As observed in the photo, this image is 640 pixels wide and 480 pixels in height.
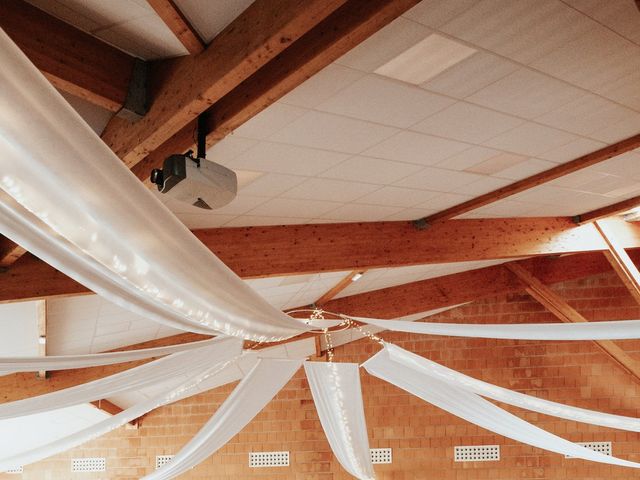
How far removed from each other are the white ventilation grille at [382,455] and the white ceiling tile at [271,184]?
6.65 meters

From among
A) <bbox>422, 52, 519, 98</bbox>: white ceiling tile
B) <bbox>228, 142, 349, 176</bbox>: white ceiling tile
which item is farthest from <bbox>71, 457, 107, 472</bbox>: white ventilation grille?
<bbox>422, 52, 519, 98</bbox>: white ceiling tile

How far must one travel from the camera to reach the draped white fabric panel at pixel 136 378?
455cm

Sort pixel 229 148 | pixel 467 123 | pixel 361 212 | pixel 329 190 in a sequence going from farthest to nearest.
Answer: pixel 361 212 → pixel 329 190 → pixel 467 123 → pixel 229 148

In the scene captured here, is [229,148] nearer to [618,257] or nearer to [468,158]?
[468,158]

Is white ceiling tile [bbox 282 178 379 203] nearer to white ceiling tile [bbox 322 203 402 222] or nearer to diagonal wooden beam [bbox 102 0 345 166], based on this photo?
white ceiling tile [bbox 322 203 402 222]

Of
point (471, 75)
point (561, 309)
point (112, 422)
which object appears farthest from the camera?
point (561, 309)

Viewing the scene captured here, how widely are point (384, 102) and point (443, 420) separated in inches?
306

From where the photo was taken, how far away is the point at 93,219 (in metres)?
2.24

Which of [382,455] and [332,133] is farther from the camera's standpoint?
[382,455]

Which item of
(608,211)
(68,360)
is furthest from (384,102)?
(608,211)

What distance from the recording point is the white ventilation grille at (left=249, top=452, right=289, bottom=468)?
11039 millimetres

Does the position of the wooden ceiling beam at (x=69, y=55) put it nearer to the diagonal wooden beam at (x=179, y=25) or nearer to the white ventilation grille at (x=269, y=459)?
the diagonal wooden beam at (x=179, y=25)

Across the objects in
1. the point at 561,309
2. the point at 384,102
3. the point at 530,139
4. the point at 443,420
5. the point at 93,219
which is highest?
the point at 530,139

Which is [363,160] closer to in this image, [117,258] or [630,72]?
[630,72]
